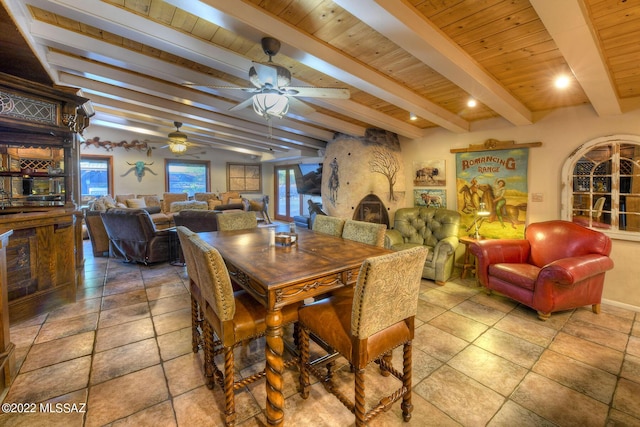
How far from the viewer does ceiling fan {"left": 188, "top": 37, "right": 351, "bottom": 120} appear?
80.0 inches

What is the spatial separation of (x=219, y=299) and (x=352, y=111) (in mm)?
2991

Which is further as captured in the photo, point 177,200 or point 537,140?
point 177,200

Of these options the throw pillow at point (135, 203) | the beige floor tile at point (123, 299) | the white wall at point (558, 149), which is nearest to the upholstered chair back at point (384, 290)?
the beige floor tile at point (123, 299)

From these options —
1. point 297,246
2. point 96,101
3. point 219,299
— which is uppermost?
point 96,101

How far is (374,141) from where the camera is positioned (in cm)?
487

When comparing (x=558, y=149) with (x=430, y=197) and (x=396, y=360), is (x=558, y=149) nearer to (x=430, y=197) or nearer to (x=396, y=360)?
(x=430, y=197)

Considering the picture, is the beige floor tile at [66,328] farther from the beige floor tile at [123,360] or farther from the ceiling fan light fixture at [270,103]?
the ceiling fan light fixture at [270,103]

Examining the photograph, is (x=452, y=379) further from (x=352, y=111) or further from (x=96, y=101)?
(x=96, y=101)

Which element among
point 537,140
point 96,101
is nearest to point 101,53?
point 96,101

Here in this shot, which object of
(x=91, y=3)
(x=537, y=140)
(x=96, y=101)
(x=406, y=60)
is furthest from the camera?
(x=96, y=101)

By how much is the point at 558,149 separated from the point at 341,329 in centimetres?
374

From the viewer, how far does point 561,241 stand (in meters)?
3.17

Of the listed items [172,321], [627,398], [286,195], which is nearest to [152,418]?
[172,321]

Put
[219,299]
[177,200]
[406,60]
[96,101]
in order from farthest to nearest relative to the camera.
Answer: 1. [177,200]
2. [96,101]
3. [406,60]
4. [219,299]
